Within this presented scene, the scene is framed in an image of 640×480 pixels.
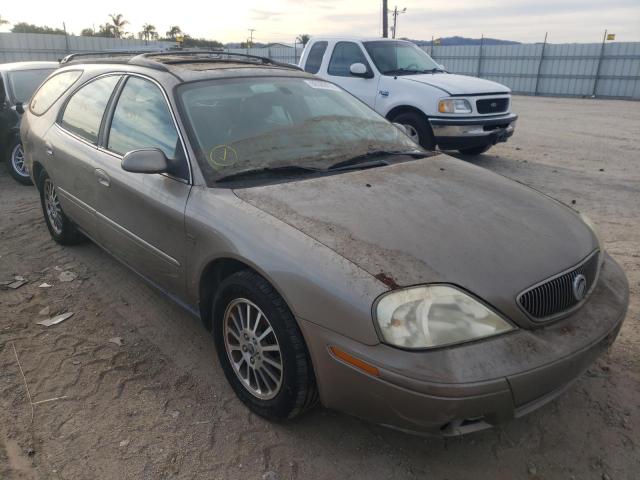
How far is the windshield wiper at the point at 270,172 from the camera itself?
2656 millimetres

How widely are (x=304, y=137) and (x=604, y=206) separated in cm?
446

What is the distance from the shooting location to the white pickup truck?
24.5ft

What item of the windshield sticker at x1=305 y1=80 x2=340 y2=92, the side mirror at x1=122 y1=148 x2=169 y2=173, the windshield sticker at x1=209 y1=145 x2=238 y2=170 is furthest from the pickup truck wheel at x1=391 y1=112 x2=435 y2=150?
the side mirror at x1=122 y1=148 x2=169 y2=173

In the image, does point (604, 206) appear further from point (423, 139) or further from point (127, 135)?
point (127, 135)

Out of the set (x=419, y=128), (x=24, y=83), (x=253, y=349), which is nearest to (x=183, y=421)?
(x=253, y=349)

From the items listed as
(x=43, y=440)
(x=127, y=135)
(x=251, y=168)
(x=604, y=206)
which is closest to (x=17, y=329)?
(x=43, y=440)

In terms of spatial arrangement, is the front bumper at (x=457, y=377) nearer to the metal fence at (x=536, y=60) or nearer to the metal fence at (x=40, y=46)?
the metal fence at (x=536, y=60)

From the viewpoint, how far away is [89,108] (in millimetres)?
3795

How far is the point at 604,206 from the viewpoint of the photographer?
5.85 metres

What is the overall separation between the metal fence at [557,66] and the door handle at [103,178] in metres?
24.9

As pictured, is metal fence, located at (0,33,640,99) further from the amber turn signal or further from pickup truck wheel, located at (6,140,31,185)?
the amber turn signal

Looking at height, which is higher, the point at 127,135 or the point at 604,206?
the point at 127,135

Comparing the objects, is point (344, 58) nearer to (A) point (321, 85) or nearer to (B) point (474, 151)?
(B) point (474, 151)

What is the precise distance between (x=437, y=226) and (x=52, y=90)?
13.1 ft
